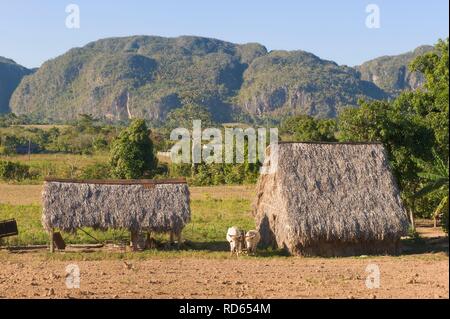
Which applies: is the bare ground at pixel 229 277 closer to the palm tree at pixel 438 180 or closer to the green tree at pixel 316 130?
the palm tree at pixel 438 180

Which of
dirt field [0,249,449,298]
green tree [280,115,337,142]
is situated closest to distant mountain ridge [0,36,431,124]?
green tree [280,115,337,142]

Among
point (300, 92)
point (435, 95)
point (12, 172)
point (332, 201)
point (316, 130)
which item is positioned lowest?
point (12, 172)

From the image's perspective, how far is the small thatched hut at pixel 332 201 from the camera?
15875 mm

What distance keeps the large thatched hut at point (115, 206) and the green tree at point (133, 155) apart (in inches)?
882

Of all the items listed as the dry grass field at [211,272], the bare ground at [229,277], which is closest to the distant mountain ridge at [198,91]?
the dry grass field at [211,272]

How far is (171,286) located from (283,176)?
542 cm

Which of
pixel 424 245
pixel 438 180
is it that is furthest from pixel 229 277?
pixel 424 245

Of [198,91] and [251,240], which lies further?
[198,91]

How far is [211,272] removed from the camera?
13922 mm

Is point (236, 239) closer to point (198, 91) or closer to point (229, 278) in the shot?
point (229, 278)

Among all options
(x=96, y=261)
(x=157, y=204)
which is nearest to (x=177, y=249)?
(x=157, y=204)

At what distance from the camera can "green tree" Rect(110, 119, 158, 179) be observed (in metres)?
39.7

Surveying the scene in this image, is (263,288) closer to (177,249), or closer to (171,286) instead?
(171,286)

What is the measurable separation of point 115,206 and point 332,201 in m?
5.63
